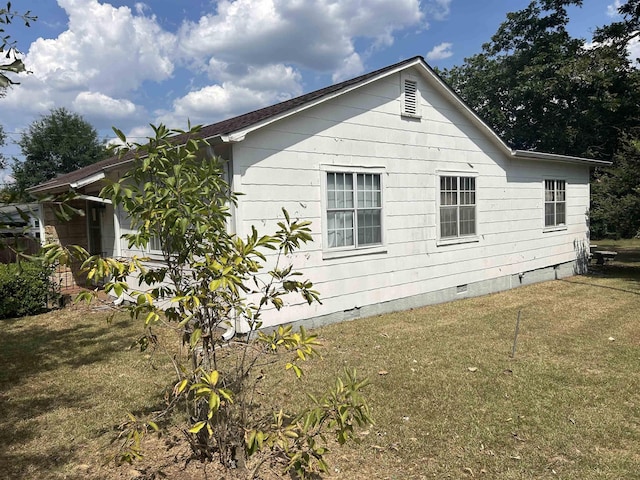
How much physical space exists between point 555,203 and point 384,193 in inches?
292

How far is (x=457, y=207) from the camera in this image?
10.5m

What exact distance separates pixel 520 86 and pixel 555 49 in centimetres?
257

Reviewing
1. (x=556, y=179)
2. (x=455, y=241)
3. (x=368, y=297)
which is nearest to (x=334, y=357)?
(x=368, y=297)

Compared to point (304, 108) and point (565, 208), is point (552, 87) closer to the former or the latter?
point (565, 208)

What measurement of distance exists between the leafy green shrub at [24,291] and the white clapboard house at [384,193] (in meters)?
1.70

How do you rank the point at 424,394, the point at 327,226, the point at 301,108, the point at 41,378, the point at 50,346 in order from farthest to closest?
the point at 327,226, the point at 301,108, the point at 50,346, the point at 41,378, the point at 424,394

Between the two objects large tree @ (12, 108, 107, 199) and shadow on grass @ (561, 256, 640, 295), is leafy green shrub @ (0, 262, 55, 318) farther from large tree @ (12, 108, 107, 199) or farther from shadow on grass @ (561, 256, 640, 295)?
large tree @ (12, 108, 107, 199)

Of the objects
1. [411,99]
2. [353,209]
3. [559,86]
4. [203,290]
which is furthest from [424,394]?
[559,86]

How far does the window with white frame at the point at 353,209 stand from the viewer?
8156 mm

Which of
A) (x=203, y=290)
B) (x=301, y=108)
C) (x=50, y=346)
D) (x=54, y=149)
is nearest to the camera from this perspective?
(x=203, y=290)

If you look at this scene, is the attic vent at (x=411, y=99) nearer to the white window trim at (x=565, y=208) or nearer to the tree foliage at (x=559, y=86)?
the white window trim at (x=565, y=208)

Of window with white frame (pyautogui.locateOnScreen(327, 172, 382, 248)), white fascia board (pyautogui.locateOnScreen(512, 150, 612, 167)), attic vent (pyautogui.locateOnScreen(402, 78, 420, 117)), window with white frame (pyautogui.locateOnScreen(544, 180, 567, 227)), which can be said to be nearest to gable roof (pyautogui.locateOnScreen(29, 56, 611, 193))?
white fascia board (pyautogui.locateOnScreen(512, 150, 612, 167))

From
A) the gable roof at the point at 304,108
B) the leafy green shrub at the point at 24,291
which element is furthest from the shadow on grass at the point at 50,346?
the gable roof at the point at 304,108

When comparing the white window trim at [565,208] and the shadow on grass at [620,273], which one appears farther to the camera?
the white window trim at [565,208]
